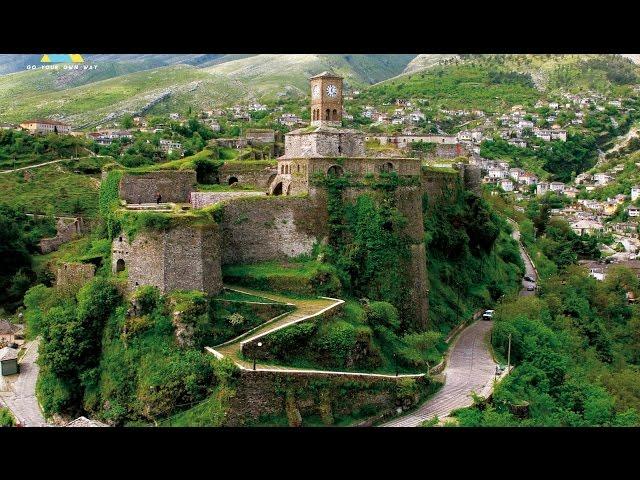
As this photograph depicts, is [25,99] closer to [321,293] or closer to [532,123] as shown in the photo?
[532,123]

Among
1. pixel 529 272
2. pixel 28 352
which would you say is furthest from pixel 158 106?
pixel 28 352

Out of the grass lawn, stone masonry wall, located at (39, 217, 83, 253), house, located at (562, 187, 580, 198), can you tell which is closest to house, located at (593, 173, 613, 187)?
house, located at (562, 187, 580, 198)

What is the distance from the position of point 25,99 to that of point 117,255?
62763mm

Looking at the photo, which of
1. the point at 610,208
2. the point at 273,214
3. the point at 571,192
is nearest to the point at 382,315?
the point at 273,214

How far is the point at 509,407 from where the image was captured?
14.6 metres

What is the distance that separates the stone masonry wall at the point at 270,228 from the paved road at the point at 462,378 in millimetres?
4690

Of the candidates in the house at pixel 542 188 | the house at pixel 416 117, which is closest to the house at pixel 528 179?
the house at pixel 542 188

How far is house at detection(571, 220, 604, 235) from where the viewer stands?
157ft

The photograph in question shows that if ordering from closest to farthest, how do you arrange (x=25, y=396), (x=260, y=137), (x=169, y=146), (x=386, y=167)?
(x=25, y=396)
(x=386, y=167)
(x=260, y=137)
(x=169, y=146)

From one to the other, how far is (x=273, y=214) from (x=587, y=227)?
120 feet

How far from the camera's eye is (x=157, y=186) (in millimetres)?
19297

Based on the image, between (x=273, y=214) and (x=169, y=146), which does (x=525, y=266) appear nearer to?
(x=273, y=214)

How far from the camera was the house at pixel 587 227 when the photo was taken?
47.9 metres

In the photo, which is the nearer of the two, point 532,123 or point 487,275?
point 487,275
